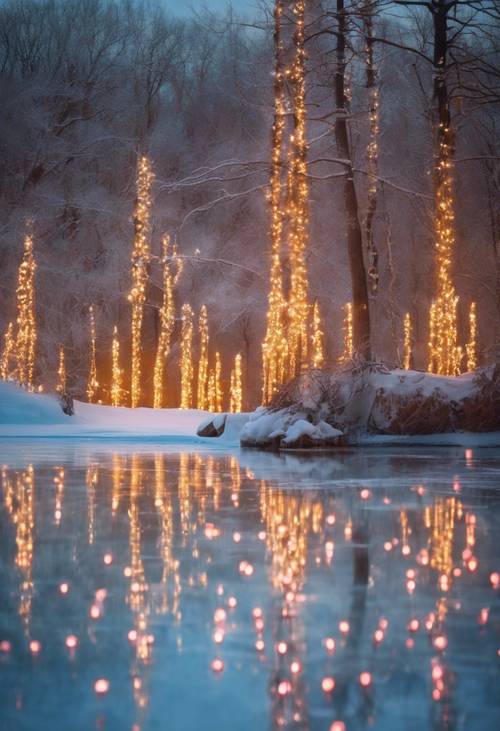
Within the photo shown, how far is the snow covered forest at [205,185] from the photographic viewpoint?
28734 mm

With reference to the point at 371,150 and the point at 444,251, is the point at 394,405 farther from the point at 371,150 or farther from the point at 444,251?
the point at 371,150

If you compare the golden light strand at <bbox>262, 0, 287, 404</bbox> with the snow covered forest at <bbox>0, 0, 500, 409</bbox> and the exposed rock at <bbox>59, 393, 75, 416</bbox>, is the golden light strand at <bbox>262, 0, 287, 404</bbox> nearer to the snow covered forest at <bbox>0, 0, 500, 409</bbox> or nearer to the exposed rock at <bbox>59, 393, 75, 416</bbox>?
the exposed rock at <bbox>59, 393, 75, 416</bbox>

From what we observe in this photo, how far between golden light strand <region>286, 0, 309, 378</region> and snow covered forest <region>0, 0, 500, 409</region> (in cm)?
812

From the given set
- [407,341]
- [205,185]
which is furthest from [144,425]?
[205,185]

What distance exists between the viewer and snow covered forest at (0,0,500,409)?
28734 millimetres

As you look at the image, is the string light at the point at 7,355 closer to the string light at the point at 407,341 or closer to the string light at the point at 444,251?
the string light at the point at 444,251

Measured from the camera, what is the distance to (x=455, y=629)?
10.8 ft

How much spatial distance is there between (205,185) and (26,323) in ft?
33.9

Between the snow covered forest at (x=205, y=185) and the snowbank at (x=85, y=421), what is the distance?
17.5 feet

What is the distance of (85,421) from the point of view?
20906 millimetres

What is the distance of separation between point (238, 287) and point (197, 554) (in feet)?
83.3

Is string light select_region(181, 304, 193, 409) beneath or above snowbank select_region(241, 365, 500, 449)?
above

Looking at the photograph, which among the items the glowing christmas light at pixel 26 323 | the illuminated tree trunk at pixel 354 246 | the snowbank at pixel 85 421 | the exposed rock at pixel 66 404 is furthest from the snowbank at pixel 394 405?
the glowing christmas light at pixel 26 323

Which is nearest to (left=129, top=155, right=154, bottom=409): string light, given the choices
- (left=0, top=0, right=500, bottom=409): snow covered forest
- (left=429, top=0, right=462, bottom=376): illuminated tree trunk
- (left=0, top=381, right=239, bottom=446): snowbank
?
(left=0, top=0, right=500, bottom=409): snow covered forest
